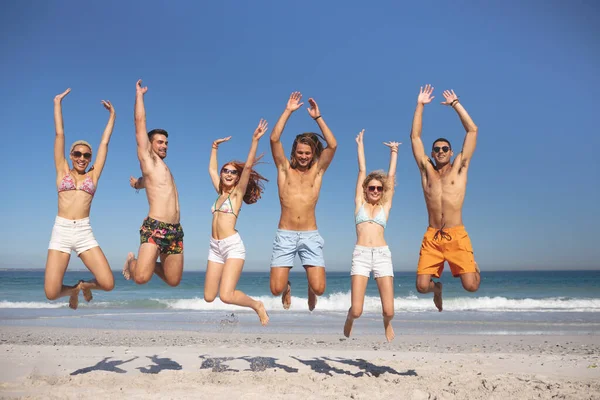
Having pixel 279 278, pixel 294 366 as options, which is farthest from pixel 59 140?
pixel 294 366

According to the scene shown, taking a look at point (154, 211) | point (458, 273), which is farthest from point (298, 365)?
point (154, 211)

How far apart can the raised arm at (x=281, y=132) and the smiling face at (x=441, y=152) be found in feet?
7.44

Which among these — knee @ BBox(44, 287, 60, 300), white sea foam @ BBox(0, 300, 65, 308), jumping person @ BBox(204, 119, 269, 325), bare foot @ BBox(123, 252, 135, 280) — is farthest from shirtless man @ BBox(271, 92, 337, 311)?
white sea foam @ BBox(0, 300, 65, 308)

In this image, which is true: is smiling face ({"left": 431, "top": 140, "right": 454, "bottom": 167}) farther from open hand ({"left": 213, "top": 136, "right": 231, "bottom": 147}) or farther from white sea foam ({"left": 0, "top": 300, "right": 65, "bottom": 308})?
white sea foam ({"left": 0, "top": 300, "right": 65, "bottom": 308})

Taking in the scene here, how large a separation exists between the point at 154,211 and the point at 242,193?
4.40 feet

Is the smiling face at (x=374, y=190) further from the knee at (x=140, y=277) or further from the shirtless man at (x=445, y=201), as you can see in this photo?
the knee at (x=140, y=277)

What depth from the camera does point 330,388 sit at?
7.81 meters

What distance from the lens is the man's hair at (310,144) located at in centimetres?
795

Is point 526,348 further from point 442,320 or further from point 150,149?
point 150,149

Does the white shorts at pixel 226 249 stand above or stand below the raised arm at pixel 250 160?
below

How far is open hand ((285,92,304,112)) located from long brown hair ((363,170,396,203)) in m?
1.54

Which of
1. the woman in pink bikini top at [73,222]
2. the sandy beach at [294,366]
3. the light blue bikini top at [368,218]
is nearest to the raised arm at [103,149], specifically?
the woman in pink bikini top at [73,222]

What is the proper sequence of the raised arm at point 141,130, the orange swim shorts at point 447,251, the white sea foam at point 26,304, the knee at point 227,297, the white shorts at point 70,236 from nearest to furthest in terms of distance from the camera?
the knee at point 227,297
the white shorts at point 70,236
the raised arm at point 141,130
the orange swim shorts at point 447,251
the white sea foam at point 26,304

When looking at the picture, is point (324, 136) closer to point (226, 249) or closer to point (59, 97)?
point (226, 249)
